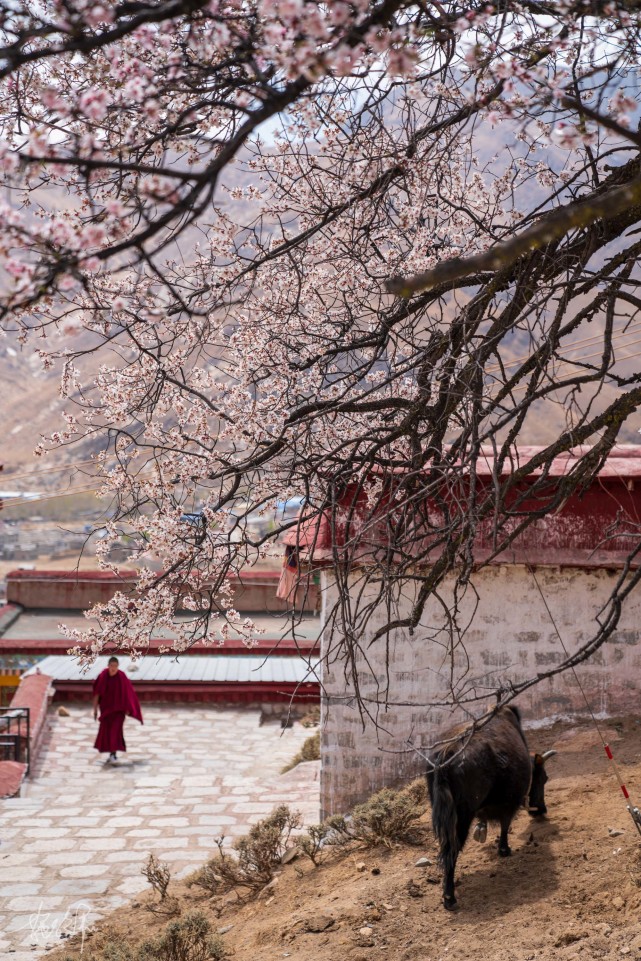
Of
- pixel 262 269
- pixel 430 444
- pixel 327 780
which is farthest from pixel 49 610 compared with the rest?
pixel 430 444

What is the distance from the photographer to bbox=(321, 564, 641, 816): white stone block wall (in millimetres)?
8367

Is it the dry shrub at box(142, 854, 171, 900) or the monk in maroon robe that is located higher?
the monk in maroon robe

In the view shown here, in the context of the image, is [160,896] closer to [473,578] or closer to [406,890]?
[406,890]

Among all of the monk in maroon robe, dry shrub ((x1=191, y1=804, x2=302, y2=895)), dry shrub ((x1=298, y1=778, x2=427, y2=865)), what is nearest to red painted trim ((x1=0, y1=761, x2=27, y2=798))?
the monk in maroon robe

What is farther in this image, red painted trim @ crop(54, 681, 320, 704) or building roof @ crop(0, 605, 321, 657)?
building roof @ crop(0, 605, 321, 657)

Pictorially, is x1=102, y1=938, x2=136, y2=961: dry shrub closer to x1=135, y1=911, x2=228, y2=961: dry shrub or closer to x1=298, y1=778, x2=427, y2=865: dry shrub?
x1=135, y1=911, x2=228, y2=961: dry shrub

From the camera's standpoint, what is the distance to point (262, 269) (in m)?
7.04

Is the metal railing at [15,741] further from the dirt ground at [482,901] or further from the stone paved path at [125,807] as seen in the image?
the dirt ground at [482,901]

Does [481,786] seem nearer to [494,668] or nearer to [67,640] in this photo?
[494,668]

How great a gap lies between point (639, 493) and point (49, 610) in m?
20.4

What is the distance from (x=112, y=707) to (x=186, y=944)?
273 inches

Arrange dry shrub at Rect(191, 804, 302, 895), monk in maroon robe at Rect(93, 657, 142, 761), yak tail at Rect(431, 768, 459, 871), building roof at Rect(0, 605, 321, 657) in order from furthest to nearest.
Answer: building roof at Rect(0, 605, 321, 657) < monk in maroon robe at Rect(93, 657, 142, 761) < dry shrub at Rect(191, 804, 302, 895) < yak tail at Rect(431, 768, 459, 871)

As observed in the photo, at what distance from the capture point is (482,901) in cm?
563

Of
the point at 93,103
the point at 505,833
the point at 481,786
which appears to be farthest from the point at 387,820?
the point at 93,103
